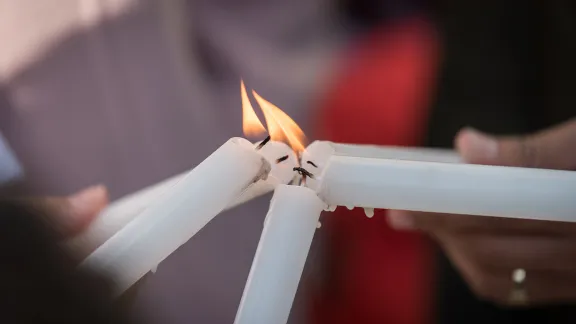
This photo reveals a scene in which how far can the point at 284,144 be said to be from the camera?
0.62 ft

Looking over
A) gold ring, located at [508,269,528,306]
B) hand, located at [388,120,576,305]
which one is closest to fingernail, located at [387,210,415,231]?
hand, located at [388,120,576,305]

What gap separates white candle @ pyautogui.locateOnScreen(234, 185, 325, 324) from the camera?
0.52 feet

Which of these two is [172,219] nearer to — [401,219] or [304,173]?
[304,173]

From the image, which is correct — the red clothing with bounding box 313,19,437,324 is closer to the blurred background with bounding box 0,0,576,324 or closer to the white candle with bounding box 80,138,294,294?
the blurred background with bounding box 0,0,576,324

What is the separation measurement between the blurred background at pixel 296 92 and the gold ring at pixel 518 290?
0.06 meters

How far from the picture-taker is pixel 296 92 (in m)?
0.56

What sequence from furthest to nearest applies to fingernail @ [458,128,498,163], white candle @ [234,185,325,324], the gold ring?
the gold ring → fingernail @ [458,128,498,163] → white candle @ [234,185,325,324]

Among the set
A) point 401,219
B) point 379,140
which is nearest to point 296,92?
point 379,140

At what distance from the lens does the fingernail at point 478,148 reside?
31 centimetres

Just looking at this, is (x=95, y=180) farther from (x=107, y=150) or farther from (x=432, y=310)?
(x=432, y=310)

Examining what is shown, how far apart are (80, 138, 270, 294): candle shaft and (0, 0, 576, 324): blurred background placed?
1.21ft

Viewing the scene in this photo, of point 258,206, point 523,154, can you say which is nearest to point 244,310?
point 523,154

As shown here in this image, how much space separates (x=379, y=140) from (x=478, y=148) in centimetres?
23

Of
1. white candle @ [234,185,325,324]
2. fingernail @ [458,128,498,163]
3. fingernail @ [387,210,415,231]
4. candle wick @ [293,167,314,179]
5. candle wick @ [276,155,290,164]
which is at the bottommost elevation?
white candle @ [234,185,325,324]
